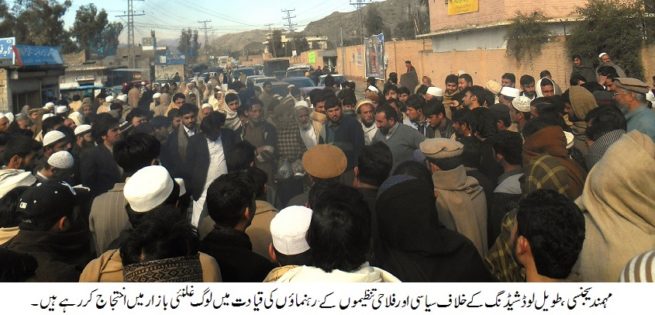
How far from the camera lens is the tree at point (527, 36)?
1662 centimetres

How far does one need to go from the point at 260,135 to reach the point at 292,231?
12.9 feet

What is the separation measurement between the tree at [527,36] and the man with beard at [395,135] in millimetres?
12890

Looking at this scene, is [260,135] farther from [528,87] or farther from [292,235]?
[292,235]

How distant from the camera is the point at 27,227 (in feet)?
8.50

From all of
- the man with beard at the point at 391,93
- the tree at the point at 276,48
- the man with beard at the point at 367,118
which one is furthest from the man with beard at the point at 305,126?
the tree at the point at 276,48

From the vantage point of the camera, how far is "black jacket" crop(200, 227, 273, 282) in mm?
2346

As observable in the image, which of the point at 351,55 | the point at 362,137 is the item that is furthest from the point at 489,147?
the point at 351,55

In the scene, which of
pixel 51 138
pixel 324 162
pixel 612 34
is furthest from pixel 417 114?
pixel 612 34

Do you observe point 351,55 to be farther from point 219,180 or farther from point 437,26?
point 219,180

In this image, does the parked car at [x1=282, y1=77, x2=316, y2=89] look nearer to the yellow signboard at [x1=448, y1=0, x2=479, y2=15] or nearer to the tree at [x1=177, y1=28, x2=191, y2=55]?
the tree at [x1=177, y1=28, x2=191, y2=55]

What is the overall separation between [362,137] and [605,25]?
1167 cm

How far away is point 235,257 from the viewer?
7.88 feet

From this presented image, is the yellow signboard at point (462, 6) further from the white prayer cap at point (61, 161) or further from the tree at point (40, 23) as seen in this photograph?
the tree at point (40, 23)

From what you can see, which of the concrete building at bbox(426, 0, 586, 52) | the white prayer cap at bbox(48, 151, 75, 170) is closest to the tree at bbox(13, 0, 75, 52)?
the concrete building at bbox(426, 0, 586, 52)
